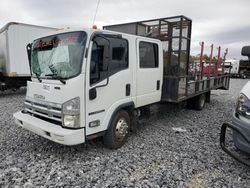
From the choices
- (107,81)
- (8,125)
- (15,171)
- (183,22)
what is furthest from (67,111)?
(183,22)

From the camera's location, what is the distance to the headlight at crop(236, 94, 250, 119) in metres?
2.97

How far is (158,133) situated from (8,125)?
13.1ft

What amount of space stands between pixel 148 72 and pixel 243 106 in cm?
204

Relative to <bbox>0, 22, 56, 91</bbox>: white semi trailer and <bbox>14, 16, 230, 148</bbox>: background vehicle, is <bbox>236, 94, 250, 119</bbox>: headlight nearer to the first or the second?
<bbox>14, 16, 230, 148</bbox>: background vehicle

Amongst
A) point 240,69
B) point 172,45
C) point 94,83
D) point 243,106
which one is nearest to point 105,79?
point 94,83

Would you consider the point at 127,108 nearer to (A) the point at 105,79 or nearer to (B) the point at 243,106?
(A) the point at 105,79

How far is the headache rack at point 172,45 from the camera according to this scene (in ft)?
16.5

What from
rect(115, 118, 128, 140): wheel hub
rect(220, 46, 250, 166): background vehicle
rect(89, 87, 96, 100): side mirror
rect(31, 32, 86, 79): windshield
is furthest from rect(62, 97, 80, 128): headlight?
rect(220, 46, 250, 166): background vehicle

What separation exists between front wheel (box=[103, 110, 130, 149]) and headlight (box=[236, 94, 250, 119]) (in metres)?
2.02

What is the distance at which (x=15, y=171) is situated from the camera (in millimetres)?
3164

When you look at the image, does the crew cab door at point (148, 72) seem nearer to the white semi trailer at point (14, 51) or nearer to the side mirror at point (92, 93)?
the side mirror at point (92, 93)

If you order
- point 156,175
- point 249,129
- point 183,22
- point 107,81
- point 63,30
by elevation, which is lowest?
point 156,175

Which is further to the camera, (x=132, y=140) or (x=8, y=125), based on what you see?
(x=8, y=125)

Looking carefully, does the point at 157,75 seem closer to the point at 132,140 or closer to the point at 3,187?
the point at 132,140
